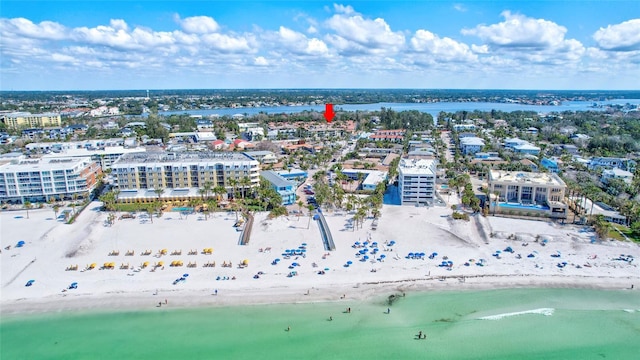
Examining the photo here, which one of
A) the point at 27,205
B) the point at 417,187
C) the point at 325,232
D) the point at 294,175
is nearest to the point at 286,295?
the point at 325,232

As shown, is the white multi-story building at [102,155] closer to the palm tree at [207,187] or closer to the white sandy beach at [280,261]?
the palm tree at [207,187]

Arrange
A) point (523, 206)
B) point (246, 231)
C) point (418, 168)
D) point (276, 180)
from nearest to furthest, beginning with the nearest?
point (246, 231) → point (523, 206) → point (418, 168) → point (276, 180)

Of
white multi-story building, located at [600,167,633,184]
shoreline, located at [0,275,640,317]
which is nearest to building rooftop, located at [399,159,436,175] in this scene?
shoreline, located at [0,275,640,317]

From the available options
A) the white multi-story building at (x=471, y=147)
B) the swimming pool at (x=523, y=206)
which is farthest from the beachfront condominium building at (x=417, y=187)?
the white multi-story building at (x=471, y=147)

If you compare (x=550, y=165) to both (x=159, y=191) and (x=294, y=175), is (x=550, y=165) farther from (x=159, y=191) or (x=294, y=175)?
(x=159, y=191)

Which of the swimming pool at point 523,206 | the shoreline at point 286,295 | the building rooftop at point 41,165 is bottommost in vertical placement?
the shoreline at point 286,295

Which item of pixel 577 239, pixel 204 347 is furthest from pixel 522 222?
pixel 204 347
